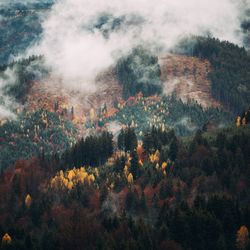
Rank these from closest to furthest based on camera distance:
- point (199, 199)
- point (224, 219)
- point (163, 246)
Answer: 1. point (163, 246)
2. point (224, 219)
3. point (199, 199)

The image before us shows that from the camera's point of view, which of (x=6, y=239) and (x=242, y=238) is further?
(x=6, y=239)

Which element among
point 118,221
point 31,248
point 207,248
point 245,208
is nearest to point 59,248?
point 31,248

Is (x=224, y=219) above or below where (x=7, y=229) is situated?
above

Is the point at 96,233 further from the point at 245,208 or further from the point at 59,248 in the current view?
the point at 245,208

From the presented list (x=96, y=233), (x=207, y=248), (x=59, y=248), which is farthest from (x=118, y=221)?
(x=207, y=248)

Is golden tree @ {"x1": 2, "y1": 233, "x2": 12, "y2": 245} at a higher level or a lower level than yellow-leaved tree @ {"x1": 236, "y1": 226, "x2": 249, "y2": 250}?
lower

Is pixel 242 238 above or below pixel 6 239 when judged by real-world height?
above

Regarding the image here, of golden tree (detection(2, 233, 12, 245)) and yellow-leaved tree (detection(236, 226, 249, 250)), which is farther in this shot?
golden tree (detection(2, 233, 12, 245))

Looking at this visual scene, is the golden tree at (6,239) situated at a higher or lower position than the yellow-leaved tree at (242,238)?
lower

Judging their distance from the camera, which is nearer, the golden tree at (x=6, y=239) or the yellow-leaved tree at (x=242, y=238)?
the yellow-leaved tree at (x=242, y=238)

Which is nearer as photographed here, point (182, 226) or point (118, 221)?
point (182, 226)

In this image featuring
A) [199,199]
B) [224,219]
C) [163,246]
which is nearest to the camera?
[163,246]
